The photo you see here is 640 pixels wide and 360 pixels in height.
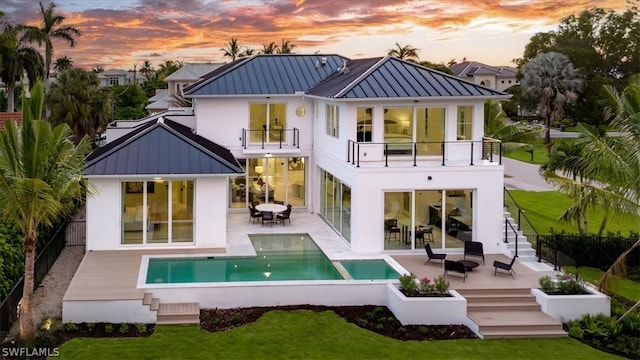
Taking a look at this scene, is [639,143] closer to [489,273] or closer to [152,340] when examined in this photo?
[489,273]

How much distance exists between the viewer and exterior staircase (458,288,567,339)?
618 inches

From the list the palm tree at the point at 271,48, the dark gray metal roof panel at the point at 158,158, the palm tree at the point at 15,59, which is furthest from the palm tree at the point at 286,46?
the dark gray metal roof panel at the point at 158,158

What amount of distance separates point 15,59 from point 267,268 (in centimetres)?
4583

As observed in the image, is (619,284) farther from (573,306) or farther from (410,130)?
(410,130)

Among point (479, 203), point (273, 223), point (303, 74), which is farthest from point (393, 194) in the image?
point (303, 74)

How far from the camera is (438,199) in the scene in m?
21.7

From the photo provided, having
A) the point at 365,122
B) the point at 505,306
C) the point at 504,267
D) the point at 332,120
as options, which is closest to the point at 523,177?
the point at 332,120

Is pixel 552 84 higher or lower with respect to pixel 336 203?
higher

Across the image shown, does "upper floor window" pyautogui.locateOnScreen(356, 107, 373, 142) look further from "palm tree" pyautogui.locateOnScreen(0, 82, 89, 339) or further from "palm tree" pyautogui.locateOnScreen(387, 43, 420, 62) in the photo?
"palm tree" pyautogui.locateOnScreen(387, 43, 420, 62)

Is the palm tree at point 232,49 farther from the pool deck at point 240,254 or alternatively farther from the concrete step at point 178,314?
the concrete step at point 178,314

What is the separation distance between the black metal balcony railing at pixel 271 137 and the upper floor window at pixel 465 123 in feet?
27.1

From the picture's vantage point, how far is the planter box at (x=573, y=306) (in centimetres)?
1661

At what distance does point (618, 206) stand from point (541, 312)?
11.2 ft

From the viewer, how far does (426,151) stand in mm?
22766
